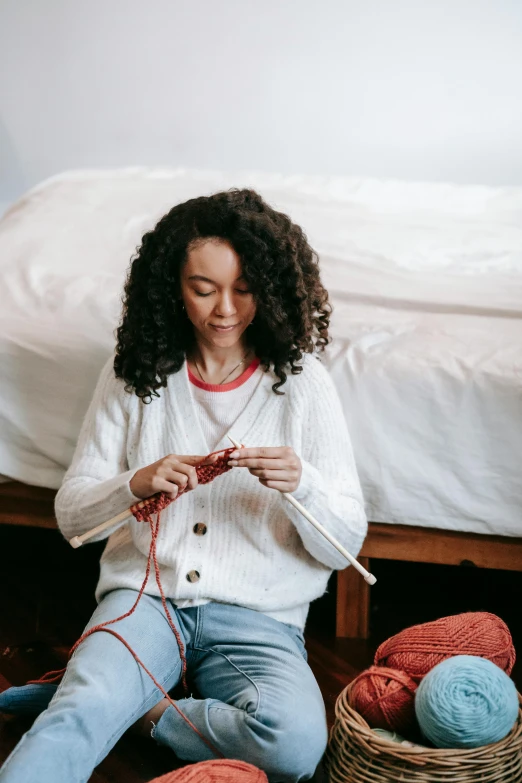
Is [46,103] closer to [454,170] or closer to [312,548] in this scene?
[454,170]

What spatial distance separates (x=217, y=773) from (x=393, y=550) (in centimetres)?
55

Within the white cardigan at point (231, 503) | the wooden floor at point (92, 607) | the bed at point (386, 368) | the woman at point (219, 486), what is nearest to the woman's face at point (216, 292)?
the woman at point (219, 486)

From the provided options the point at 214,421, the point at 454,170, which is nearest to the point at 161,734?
the point at 214,421

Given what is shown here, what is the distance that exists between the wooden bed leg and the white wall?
1.79 metres

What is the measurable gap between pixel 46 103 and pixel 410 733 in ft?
8.65

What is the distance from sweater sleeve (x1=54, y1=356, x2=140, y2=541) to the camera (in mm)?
1196

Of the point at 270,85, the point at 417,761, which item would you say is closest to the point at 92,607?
the point at 417,761

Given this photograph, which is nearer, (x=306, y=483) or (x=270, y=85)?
(x=306, y=483)

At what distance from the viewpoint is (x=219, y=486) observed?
1.24 metres

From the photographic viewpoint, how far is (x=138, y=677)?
43.8 inches

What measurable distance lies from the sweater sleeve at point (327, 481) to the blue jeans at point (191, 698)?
138 mm

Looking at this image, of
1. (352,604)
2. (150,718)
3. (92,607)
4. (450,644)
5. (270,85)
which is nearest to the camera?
(450,644)

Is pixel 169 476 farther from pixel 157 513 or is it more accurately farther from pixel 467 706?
pixel 467 706

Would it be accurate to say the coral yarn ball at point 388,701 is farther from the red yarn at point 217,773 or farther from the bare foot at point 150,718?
the bare foot at point 150,718
